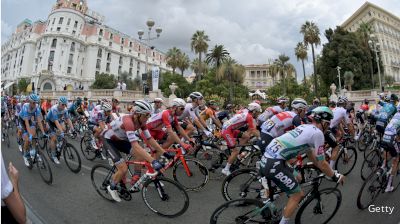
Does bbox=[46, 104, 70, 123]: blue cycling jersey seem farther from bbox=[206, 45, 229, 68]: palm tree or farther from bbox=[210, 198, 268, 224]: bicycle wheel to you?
bbox=[206, 45, 229, 68]: palm tree

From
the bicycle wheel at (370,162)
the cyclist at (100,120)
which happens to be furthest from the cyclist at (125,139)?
the bicycle wheel at (370,162)

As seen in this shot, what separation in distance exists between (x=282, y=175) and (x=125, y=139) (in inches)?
126

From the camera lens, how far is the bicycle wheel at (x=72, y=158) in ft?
23.9

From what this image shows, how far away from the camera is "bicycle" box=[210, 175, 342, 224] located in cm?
373

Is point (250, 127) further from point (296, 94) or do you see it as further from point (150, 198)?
point (296, 94)

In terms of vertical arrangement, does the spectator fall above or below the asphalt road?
above

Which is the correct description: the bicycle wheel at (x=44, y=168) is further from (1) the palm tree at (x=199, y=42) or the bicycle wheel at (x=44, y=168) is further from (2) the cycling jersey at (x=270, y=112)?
(1) the palm tree at (x=199, y=42)

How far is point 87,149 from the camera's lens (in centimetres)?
916

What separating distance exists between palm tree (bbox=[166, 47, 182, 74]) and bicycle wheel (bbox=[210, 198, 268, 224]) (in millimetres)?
58039

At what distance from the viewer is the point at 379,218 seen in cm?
464

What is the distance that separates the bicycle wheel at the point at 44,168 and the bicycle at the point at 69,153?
0.75m

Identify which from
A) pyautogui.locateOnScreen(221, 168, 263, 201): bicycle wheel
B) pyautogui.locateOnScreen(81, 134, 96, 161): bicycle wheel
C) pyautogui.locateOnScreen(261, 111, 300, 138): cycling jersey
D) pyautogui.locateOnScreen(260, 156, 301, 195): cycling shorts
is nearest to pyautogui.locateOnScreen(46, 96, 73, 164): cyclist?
pyautogui.locateOnScreen(81, 134, 96, 161): bicycle wheel

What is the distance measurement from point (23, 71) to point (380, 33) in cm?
10699

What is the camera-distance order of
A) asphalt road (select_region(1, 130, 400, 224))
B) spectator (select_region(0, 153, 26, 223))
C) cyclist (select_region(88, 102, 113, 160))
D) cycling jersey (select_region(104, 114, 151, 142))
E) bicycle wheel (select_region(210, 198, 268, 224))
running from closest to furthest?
spectator (select_region(0, 153, 26, 223))
bicycle wheel (select_region(210, 198, 268, 224))
asphalt road (select_region(1, 130, 400, 224))
cycling jersey (select_region(104, 114, 151, 142))
cyclist (select_region(88, 102, 113, 160))
